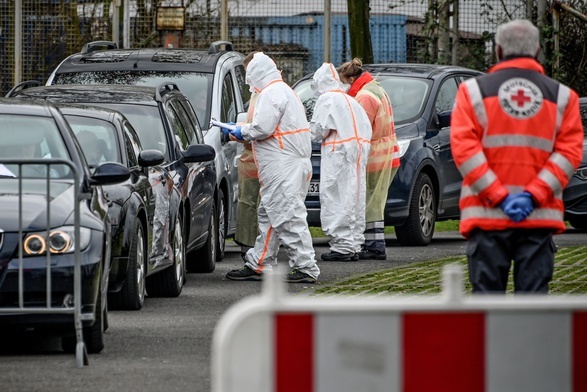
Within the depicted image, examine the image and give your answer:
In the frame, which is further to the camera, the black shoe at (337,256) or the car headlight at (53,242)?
the black shoe at (337,256)

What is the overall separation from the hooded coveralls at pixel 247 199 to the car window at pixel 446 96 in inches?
161

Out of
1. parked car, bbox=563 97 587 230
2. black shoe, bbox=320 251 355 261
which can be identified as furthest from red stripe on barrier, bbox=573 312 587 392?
parked car, bbox=563 97 587 230

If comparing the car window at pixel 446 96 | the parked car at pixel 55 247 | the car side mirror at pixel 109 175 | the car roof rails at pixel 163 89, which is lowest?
the parked car at pixel 55 247

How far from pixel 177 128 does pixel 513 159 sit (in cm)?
604

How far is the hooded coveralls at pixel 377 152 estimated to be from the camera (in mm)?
14594

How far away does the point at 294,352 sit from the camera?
13.6 feet

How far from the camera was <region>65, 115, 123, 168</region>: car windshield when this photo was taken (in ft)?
34.1

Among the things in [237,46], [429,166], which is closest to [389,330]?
[429,166]

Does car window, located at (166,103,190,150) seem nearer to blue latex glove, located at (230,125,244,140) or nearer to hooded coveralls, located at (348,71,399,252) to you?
blue latex glove, located at (230,125,244,140)

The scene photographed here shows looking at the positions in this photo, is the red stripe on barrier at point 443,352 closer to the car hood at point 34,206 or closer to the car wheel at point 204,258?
the car hood at point 34,206

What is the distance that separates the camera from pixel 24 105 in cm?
963

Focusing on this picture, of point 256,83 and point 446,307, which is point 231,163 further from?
point 446,307

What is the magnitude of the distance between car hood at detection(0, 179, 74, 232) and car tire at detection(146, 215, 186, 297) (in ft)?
8.54

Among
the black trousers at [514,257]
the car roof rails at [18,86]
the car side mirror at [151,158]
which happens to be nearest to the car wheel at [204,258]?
the car roof rails at [18,86]
